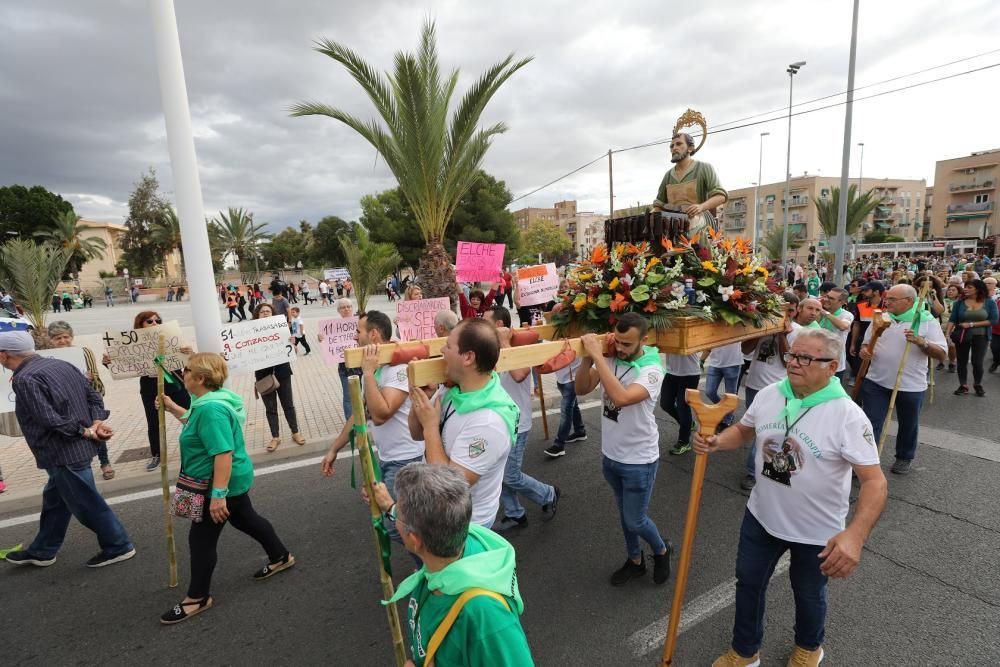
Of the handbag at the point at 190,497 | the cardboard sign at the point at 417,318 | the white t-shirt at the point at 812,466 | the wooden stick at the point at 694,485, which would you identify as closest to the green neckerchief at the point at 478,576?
the wooden stick at the point at 694,485

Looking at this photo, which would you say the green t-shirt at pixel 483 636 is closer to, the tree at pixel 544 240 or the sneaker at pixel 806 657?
the sneaker at pixel 806 657

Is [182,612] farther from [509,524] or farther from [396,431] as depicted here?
[509,524]

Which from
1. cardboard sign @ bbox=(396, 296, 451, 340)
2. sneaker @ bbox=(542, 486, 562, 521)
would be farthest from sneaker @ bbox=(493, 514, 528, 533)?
cardboard sign @ bbox=(396, 296, 451, 340)

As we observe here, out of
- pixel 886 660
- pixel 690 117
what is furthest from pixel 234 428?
pixel 690 117

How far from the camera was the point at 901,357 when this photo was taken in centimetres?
500

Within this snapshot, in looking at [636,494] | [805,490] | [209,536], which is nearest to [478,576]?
[805,490]

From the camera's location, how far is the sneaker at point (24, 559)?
3.95 m

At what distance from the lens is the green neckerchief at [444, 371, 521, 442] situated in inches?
92.4

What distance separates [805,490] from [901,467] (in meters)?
3.76

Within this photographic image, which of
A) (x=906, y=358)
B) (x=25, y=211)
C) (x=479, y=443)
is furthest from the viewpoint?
(x=25, y=211)

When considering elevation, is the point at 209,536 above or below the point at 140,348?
below

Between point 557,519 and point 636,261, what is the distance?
2.40m

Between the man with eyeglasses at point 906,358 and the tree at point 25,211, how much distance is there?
215 ft

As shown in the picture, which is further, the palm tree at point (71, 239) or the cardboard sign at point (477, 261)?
the palm tree at point (71, 239)
